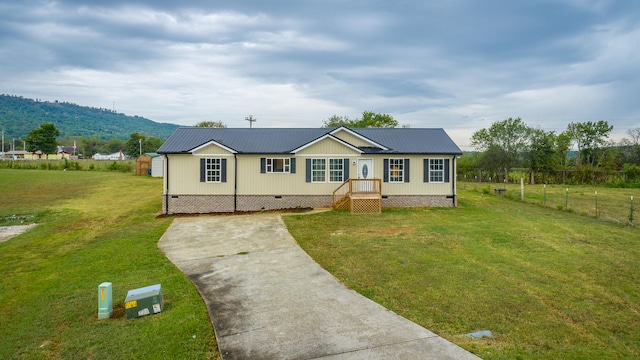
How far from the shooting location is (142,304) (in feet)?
20.6

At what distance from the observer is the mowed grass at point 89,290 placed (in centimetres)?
534

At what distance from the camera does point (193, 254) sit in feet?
35.6

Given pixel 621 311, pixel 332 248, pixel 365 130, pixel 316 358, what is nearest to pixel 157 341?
→ pixel 316 358

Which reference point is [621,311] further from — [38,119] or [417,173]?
[38,119]

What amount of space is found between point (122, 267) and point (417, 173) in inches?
583

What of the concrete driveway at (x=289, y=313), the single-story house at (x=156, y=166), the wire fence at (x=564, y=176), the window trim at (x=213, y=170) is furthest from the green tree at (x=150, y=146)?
the concrete driveway at (x=289, y=313)

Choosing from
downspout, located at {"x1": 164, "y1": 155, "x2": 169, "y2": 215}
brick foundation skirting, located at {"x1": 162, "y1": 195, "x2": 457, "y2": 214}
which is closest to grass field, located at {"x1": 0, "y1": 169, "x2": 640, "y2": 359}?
downspout, located at {"x1": 164, "y1": 155, "x2": 169, "y2": 215}

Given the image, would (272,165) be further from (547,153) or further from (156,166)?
(547,153)

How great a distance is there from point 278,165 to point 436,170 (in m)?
8.59

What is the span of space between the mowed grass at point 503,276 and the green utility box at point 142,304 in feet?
12.5

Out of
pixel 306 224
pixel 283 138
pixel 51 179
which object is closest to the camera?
pixel 306 224

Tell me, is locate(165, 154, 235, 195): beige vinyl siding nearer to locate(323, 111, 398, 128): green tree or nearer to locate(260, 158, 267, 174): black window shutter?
locate(260, 158, 267, 174): black window shutter

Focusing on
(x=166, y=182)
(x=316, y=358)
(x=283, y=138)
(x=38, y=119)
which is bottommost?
(x=316, y=358)

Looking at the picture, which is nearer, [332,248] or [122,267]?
[122,267]
